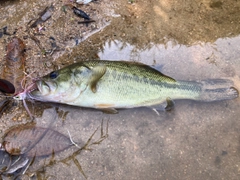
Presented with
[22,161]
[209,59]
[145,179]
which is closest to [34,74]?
[22,161]

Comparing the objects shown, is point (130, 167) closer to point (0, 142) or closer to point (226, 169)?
point (226, 169)

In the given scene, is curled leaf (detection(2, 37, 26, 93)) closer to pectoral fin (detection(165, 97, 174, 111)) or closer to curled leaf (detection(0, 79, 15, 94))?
curled leaf (detection(0, 79, 15, 94))

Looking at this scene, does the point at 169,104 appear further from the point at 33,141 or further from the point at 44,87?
the point at 33,141

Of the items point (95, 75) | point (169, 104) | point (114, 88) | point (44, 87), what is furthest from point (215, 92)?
point (44, 87)

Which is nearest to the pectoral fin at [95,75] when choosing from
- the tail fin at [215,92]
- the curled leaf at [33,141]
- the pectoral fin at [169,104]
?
the curled leaf at [33,141]

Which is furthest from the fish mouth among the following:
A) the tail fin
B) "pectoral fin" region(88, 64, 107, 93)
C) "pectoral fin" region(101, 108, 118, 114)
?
the tail fin

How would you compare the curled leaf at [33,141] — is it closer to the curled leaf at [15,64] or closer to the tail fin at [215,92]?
the curled leaf at [15,64]
